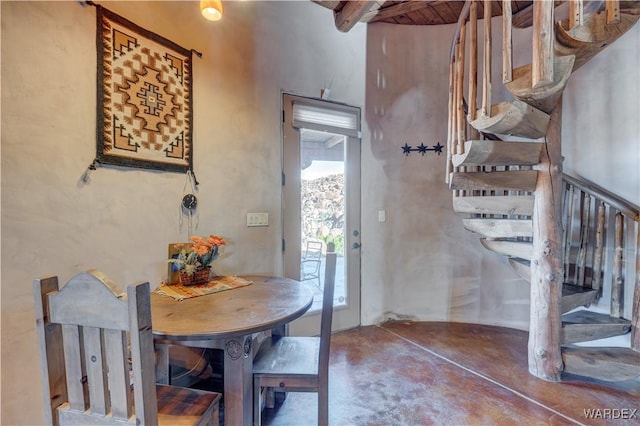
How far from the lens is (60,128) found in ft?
5.28

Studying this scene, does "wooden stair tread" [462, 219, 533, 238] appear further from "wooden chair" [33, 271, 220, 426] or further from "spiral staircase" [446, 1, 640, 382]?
"wooden chair" [33, 271, 220, 426]

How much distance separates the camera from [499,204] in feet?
8.06

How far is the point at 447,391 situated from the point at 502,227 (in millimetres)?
1359

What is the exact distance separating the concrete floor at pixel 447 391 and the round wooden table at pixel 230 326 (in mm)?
600

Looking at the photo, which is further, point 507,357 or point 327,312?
point 507,357

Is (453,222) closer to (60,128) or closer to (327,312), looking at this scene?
(327,312)

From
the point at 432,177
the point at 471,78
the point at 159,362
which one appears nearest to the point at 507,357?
the point at 432,177

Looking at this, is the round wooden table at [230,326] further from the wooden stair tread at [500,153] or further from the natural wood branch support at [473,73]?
the natural wood branch support at [473,73]

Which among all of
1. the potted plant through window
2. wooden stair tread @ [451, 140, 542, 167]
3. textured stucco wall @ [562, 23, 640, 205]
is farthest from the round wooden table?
textured stucco wall @ [562, 23, 640, 205]

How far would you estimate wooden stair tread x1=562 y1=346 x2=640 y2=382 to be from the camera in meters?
2.11

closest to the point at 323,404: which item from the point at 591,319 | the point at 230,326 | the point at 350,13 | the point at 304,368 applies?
the point at 304,368

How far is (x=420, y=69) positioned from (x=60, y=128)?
336cm

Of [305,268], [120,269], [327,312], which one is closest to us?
[327,312]

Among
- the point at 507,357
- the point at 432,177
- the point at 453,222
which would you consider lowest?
the point at 507,357
